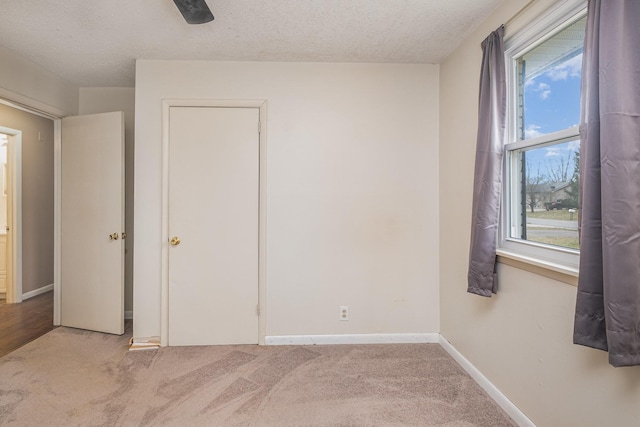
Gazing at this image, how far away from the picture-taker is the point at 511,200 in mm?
1848

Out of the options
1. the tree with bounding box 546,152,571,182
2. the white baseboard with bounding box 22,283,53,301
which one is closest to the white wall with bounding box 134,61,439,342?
the tree with bounding box 546,152,571,182

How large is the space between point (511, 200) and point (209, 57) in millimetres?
2510

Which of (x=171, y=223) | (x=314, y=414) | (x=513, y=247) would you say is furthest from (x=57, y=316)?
(x=513, y=247)

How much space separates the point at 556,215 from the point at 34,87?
401 centimetres

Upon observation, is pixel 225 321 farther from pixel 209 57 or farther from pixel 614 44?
pixel 614 44

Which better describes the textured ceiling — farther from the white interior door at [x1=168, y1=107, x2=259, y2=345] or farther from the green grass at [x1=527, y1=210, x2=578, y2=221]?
the green grass at [x1=527, y1=210, x2=578, y2=221]

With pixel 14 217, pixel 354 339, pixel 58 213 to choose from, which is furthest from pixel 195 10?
pixel 14 217

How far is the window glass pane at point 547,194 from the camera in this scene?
4.73ft

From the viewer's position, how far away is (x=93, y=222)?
9.30ft

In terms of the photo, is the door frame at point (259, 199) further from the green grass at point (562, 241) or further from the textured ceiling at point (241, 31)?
the green grass at point (562, 241)

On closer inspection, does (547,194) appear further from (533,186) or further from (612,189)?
(612,189)

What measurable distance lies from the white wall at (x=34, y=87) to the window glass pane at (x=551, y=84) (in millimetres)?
3716

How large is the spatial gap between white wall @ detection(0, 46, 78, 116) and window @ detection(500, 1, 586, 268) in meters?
3.65

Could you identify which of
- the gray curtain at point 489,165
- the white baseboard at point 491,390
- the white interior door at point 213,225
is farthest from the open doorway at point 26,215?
the gray curtain at point 489,165
